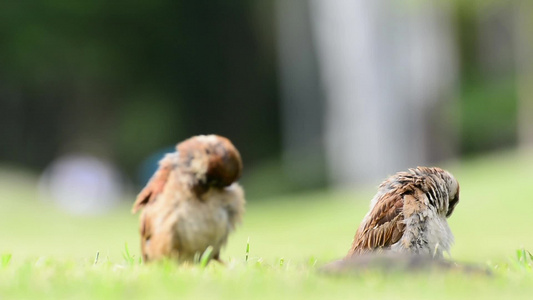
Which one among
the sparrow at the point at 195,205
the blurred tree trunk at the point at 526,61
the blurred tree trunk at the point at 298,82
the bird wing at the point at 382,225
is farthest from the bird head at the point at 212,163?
the blurred tree trunk at the point at 298,82

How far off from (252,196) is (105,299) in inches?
1246

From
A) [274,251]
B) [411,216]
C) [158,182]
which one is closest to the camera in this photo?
[411,216]

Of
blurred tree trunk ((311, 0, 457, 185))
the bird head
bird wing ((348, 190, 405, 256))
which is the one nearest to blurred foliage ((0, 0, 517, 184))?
blurred tree trunk ((311, 0, 457, 185))

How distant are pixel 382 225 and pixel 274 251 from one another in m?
5.72

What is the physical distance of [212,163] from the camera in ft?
21.0

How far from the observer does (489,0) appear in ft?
74.7

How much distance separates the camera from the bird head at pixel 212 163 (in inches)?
252

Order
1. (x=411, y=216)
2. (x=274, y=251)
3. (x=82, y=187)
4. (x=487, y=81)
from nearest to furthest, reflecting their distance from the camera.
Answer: (x=411, y=216)
(x=274, y=251)
(x=82, y=187)
(x=487, y=81)

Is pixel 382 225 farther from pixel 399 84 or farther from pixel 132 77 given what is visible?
pixel 132 77

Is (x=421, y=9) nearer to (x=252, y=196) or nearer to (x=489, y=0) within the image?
(x=489, y=0)

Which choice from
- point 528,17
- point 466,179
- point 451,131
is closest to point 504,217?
point 466,179

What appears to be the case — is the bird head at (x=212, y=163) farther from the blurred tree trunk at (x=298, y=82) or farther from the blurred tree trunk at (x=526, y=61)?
the blurred tree trunk at (x=298, y=82)

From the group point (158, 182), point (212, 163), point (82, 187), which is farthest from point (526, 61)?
point (212, 163)

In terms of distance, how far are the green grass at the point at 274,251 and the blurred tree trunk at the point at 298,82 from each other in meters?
18.0
